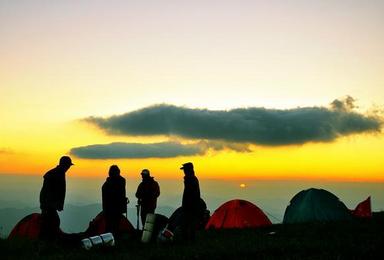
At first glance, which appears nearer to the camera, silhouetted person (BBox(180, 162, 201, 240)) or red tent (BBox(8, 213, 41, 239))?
silhouetted person (BBox(180, 162, 201, 240))

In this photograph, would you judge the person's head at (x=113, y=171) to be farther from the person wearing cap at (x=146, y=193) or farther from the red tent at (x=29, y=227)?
the red tent at (x=29, y=227)

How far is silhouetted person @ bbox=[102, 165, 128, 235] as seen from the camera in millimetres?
20562

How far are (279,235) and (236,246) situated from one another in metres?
4.37

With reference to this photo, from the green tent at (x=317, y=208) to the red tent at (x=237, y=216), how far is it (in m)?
1.63

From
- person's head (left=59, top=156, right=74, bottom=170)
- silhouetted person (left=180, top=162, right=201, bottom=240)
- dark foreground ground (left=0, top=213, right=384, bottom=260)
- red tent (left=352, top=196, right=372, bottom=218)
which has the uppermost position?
person's head (left=59, top=156, right=74, bottom=170)

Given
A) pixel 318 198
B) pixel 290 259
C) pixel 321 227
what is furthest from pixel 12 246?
pixel 318 198

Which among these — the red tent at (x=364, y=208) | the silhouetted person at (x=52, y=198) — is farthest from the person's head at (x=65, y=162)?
the red tent at (x=364, y=208)

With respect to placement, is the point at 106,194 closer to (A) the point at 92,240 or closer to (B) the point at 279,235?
(A) the point at 92,240

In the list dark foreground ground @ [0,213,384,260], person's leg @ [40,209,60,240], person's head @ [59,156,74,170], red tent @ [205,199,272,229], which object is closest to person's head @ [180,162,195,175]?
dark foreground ground @ [0,213,384,260]

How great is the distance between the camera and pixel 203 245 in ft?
54.7

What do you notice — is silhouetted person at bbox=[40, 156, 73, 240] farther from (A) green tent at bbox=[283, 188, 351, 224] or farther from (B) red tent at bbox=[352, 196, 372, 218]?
(B) red tent at bbox=[352, 196, 372, 218]

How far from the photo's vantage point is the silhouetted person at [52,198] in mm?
18344

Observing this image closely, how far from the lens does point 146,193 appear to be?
23.3 meters

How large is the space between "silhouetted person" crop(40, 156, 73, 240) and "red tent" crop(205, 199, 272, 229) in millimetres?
11500
